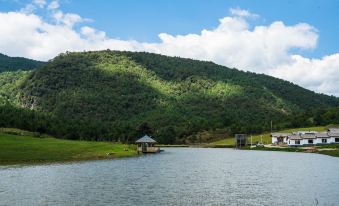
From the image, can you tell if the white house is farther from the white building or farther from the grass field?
the grass field

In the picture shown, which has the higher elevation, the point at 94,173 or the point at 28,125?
the point at 28,125

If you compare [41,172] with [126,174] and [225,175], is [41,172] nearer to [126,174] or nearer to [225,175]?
[126,174]

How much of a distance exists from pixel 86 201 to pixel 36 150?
6265 centimetres

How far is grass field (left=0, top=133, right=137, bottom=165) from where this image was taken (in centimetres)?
9257

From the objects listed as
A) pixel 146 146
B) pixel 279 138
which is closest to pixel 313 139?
pixel 279 138

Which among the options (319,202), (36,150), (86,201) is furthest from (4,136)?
(319,202)

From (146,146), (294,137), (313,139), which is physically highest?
(294,137)

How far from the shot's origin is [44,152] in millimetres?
101625

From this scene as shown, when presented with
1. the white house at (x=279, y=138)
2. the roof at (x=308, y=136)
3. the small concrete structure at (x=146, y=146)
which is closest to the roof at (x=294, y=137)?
the roof at (x=308, y=136)

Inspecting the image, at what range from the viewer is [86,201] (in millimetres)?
44312

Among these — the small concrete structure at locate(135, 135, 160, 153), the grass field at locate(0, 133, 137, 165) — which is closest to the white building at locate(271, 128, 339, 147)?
the small concrete structure at locate(135, 135, 160, 153)

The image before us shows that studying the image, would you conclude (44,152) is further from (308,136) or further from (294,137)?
(308,136)

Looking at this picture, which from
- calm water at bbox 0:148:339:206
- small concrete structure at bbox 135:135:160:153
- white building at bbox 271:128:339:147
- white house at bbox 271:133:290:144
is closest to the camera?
calm water at bbox 0:148:339:206

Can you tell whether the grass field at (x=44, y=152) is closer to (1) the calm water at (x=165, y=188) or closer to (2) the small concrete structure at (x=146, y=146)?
(1) the calm water at (x=165, y=188)
